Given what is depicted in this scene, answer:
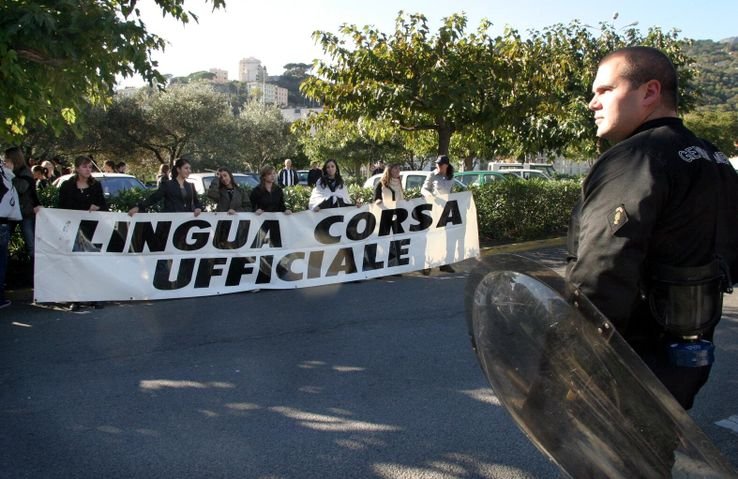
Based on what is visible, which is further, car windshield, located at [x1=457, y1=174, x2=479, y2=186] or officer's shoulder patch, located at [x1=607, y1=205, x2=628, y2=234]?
car windshield, located at [x1=457, y1=174, x2=479, y2=186]

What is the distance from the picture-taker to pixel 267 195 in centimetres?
910

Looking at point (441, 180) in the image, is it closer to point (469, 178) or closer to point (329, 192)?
point (329, 192)

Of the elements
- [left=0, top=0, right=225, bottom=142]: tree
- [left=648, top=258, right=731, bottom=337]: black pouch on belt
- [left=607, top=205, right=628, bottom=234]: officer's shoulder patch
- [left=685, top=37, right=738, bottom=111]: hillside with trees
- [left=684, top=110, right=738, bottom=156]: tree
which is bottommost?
[left=648, top=258, right=731, bottom=337]: black pouch on belt

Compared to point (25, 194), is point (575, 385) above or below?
below

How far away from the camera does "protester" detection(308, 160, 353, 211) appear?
970 centimetres

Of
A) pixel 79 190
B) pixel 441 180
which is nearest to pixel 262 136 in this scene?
pixel 441 180

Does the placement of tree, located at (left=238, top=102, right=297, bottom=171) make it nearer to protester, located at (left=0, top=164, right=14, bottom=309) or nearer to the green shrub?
the green shrub

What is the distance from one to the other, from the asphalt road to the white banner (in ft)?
1.71

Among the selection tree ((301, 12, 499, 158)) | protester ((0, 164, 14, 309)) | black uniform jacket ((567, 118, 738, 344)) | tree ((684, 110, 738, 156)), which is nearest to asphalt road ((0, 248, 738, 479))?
protester ((0, 164, 14, 309))

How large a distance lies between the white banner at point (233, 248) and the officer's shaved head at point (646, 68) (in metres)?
6.81

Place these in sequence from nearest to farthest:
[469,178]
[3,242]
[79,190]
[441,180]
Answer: [3,242], [79,190], [441,180], [469,178]

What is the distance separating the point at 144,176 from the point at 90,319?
115ft

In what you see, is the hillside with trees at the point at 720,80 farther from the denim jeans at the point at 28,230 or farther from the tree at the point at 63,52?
the denim jeans at the point at 28,230

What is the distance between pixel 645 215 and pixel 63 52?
6741 mm
